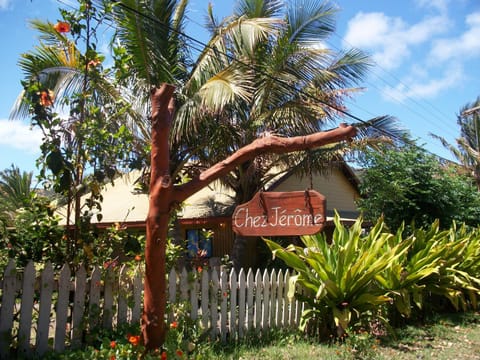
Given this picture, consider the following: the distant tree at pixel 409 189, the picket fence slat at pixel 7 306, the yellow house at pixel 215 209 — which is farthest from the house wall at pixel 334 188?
the picket fence slat at pixel 7 306

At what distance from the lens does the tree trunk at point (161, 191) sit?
395 centimetres

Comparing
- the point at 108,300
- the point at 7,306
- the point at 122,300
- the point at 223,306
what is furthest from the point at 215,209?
the point at 7,306

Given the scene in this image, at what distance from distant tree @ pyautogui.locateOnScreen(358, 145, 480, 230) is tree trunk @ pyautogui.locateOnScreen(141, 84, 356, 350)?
19.1 ft

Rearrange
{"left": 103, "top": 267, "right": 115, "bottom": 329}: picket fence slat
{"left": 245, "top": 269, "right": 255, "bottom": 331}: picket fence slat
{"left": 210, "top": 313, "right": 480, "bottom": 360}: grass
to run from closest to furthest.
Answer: {"left": 103, "top": 267, "right": 115, "bottom": 329}: picket fence slat < {"left": 210, "top": 313, "right": 480, "bottom": 360}: grass < {"left": 245, "top": 269, "right": 255, "bottom": 331}: picket fence slat

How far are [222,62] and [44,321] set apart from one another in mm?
7656

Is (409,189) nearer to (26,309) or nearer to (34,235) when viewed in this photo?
(34,235)

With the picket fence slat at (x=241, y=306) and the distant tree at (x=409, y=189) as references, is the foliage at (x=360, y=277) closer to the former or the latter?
the picket fence slat at (x=241, y=306)

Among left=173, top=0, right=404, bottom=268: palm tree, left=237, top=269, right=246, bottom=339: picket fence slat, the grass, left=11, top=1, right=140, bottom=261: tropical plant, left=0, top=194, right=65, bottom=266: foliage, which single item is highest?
left=173, top=0, right=404, bottom=268: palm tree

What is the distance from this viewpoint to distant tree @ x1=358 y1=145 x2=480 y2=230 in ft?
31.2

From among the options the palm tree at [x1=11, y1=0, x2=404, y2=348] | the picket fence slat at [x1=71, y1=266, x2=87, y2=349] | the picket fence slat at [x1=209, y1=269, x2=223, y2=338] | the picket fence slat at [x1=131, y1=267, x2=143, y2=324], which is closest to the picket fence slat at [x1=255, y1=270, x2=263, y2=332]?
the picket fence slat at [x1=209, y1=269, x2=223, y2=338]

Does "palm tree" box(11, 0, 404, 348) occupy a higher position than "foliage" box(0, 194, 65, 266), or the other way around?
"palm tree" box(11, 0, 404, 348)

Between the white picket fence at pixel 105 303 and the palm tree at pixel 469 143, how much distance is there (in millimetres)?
21553

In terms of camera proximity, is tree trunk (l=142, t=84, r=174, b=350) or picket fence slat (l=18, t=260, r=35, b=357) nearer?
tree trunk (l=142, t=84, r=174, b=350)

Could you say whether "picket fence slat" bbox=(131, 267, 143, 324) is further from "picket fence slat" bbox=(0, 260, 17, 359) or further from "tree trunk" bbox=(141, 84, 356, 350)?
"picket fence slat" bbox=(0, 260, 17, 359)
